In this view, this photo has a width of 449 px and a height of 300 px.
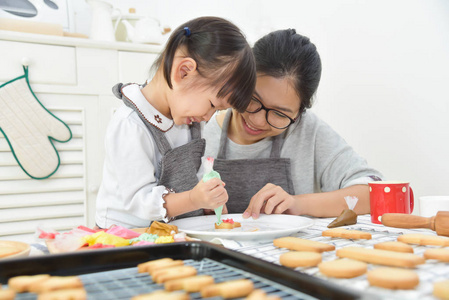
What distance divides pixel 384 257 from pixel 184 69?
71 centimetres

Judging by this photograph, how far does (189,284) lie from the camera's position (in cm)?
43

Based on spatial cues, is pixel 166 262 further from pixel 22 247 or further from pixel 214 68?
pixel 214 68

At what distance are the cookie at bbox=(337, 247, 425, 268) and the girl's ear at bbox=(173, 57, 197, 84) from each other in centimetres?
64

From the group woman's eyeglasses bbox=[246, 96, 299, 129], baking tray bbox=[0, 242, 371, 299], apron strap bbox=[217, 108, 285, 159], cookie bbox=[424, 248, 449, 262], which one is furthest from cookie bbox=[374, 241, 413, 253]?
apron strap bbox=[217, 108, 285, 159]

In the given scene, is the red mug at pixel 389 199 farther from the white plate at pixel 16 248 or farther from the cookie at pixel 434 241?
the white plate at pixel 16 248

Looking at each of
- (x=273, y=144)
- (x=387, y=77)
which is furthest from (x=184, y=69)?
(x=387, y=77)

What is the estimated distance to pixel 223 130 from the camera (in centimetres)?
146

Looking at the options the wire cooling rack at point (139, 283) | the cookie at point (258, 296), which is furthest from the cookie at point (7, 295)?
the cookie at point (258, 296)

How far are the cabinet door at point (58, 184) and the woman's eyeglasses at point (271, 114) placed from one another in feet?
3.25

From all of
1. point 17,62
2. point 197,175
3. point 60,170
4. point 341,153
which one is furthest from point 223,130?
point 17,62

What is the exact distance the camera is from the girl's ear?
1033mm

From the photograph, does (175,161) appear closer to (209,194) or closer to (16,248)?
(209,194)

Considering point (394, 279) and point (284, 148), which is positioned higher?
point (284, 148)

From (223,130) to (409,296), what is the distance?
1.07 metres
